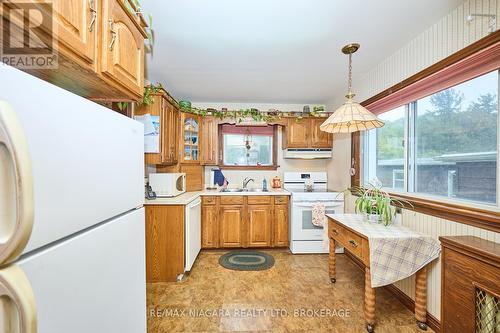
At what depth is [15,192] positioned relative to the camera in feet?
1.51

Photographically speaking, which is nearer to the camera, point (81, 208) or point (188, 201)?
point (81, 208)

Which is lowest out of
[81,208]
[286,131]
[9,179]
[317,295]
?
[317,295]

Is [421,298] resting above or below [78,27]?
below

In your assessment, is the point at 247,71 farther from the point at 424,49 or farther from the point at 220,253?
the point at 220,253

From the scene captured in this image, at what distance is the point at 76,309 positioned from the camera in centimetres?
68

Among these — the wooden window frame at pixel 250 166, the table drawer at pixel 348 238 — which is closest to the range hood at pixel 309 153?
the wooden window frame at pixel 250 166

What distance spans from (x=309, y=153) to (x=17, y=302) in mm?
3507

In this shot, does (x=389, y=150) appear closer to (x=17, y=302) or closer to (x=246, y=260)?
(x=246, y=260)

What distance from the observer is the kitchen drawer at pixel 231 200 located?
3211 millimetres

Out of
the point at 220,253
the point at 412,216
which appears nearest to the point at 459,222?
the point at 412,216

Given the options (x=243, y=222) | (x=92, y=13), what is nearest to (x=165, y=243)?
(x=243, y=222)

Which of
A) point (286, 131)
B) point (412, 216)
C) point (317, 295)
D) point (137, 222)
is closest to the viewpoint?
point (137, 222)

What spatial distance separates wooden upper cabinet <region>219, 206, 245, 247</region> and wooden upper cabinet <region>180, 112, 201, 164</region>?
901mm

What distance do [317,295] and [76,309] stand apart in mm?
2086
